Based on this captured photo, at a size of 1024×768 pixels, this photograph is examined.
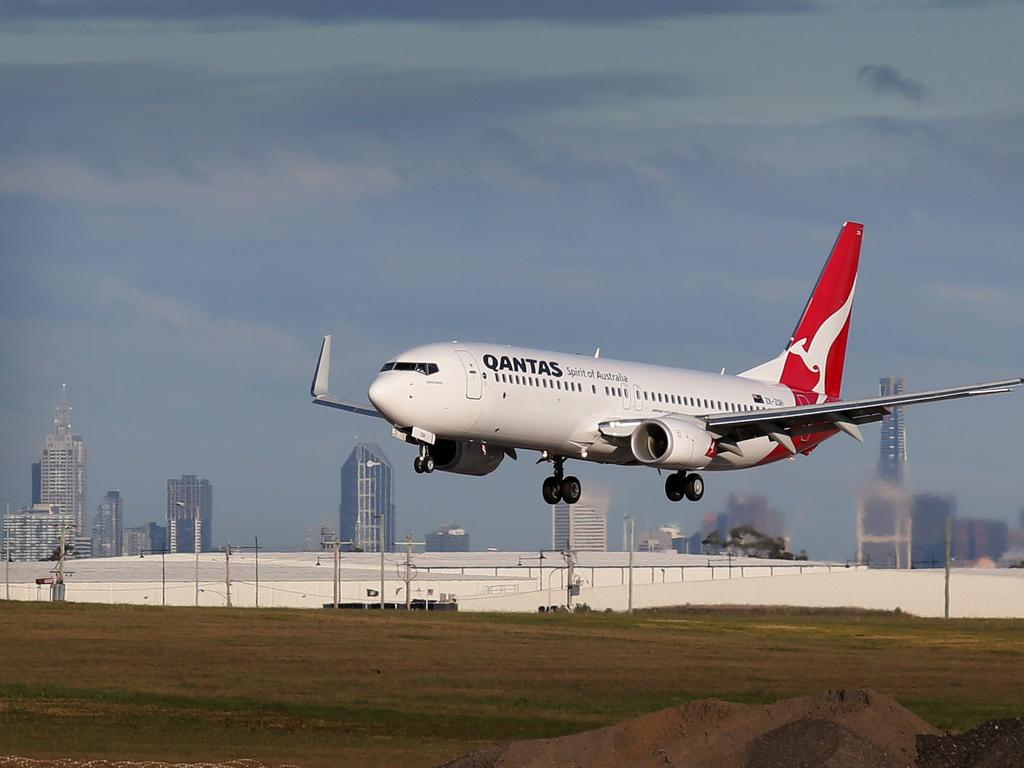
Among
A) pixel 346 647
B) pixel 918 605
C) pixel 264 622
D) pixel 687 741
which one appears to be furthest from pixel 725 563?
pixel 687 741

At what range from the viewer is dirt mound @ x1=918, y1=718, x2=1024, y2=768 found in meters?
28.2

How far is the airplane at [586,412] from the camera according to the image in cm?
6078

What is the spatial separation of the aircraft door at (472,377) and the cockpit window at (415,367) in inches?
43.7

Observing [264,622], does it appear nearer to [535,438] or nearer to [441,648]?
[441,648]

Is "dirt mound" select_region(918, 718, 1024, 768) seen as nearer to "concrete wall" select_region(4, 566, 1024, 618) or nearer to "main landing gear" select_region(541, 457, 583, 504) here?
"main landing gear" select_region(541, 457, 583, 504)

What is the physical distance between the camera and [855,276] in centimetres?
9181

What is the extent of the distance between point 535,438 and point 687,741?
110ft

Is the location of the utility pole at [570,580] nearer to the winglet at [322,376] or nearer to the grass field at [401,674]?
the grass field at [401,674]

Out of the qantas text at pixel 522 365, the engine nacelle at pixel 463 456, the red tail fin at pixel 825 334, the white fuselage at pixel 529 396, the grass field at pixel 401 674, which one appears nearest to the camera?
the grass field at pixel 401 674

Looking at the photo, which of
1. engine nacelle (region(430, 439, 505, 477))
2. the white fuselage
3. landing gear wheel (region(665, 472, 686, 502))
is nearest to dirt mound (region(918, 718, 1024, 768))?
the white fuselage

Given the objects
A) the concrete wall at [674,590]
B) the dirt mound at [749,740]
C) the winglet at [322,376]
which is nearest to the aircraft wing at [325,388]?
the winglet at [322,376]

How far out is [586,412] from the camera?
65625 mm

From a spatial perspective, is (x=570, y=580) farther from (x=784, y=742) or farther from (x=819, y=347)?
(x=784, y=742)

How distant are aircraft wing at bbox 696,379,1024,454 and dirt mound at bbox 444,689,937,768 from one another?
124 feet
